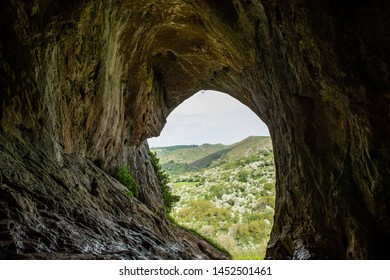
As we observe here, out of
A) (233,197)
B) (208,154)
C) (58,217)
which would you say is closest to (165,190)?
(58,217)

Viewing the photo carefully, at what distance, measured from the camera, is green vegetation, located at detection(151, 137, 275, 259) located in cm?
4625

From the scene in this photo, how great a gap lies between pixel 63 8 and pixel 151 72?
833 centimetres

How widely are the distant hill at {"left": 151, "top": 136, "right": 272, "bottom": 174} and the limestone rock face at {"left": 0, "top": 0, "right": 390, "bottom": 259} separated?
6128cm

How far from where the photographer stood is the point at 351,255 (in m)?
5.82

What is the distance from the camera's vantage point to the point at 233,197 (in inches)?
2406

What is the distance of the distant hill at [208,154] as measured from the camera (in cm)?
7683

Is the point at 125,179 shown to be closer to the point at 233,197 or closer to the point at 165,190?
the point at 165,190

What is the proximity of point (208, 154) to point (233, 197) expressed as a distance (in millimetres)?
27256

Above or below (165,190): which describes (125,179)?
above

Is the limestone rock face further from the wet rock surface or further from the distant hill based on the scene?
the distant hill

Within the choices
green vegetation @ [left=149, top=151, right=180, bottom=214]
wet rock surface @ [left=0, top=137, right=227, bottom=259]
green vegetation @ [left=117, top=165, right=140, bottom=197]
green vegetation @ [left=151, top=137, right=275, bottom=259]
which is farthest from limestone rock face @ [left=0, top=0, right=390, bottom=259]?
green vegetation @ [left=151, top=137, right=275, bottom=259]

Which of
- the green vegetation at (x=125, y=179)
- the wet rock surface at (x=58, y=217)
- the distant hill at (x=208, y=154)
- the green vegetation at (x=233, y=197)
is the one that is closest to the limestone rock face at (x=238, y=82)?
the wet rock surface at (x=58, y=217)
